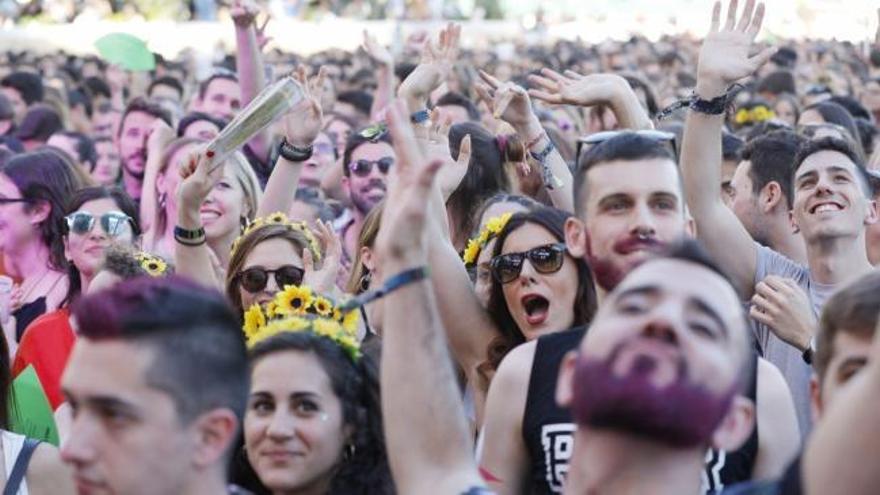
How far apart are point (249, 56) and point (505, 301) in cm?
443

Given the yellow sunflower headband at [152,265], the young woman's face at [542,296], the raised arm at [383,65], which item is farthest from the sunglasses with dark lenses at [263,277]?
the raised arm at [383,65]

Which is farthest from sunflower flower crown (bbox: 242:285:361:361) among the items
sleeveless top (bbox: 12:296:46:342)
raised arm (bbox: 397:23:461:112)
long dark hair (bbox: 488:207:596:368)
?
sleeveless top (bbox: 12:296:46:342)

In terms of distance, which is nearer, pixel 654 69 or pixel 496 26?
pixel 654 69

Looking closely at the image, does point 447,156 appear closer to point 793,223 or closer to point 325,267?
point 325,267

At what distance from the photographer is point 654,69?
64.3 ft

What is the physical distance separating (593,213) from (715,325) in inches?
55.6

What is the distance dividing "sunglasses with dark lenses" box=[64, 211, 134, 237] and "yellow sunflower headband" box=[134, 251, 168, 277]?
655 millimetres

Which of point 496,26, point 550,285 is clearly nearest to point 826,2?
point 496,26

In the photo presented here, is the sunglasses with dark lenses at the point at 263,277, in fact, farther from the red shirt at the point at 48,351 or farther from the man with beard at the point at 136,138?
the man with beard at the point at 136,138

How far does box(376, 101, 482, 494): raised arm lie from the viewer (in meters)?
3.49

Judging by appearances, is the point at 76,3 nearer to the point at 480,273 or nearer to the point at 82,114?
the point at 82,114

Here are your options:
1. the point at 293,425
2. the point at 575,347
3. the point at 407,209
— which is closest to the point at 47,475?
the point at 293,425

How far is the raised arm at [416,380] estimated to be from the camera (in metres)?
3.49

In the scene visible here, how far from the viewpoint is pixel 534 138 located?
6.45 metres
